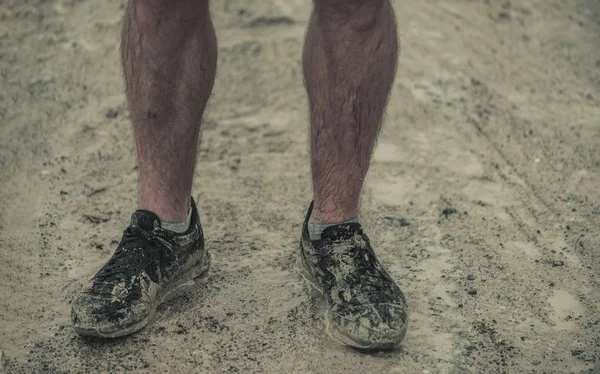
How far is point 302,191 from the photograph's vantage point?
2.74 meters

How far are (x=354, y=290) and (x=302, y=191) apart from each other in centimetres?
81

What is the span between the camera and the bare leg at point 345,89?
191cm

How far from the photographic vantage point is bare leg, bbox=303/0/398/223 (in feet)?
6.26

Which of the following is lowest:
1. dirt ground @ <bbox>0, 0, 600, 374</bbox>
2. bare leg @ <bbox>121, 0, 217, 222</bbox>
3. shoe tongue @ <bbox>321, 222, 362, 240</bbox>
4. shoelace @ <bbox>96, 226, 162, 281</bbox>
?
dirt ground @ <bbox>0, 0, 600, 374</bbox>

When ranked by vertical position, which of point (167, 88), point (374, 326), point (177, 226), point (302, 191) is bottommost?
point (302, 191)

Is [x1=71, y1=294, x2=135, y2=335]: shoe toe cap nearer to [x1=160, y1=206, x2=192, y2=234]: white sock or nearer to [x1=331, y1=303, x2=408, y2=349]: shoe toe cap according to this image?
[x1=160, y1=206, x2=192, y2=234]: white sock

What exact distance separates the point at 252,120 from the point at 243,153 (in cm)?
24

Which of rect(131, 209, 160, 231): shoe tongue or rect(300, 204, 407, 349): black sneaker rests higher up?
rect(131, 209, 160, 231): shoe tongue

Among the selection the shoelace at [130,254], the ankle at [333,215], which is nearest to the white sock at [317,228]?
the ankle at [333,215]

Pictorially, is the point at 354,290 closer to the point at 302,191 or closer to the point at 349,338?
the point at 349,338

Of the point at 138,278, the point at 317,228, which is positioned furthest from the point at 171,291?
the point at 317,228

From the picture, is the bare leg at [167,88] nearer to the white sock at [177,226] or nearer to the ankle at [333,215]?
the white sock at [177,226]

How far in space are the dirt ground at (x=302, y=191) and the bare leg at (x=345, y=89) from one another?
360mm


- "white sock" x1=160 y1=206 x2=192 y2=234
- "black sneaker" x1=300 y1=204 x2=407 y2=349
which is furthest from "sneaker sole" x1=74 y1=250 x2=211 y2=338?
"black sneaker" x1=300 y1=204 x2=407 y2=349
